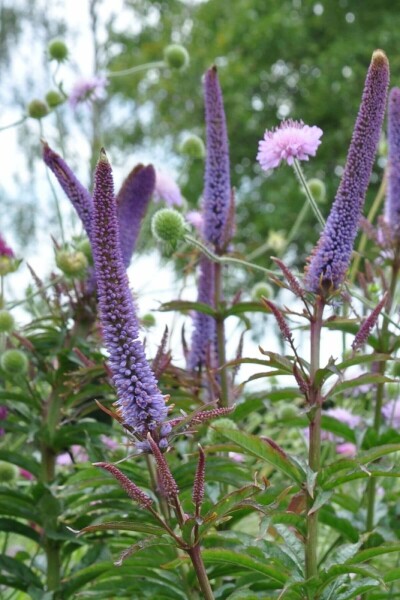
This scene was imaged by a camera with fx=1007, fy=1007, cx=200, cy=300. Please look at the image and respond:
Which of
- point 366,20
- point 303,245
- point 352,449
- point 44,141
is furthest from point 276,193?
point 44,141

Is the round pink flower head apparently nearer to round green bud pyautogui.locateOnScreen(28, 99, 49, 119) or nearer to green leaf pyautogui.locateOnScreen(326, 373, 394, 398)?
green leaf pyautogui.locateOnScreen(326, 373, 394, 398)

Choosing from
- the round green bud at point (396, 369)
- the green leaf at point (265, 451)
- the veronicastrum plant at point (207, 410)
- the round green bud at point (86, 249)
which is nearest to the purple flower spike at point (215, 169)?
the veronicastrum plant at point (207, 410)

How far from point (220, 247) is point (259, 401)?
1.23 feet

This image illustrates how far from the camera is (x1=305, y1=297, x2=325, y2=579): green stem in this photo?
1518 millimetres

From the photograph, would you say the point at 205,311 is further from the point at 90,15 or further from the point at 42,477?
the point at 90,15

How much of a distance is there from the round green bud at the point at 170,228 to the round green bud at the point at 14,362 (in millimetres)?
411

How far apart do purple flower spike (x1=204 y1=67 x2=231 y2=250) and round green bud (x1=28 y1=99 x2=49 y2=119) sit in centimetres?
76

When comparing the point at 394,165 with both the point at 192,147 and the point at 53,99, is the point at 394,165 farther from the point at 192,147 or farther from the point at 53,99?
the point at 53,99

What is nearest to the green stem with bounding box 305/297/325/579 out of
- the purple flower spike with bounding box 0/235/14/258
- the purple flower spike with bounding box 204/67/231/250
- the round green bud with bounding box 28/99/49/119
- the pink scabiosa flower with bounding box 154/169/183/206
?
the purple flower spike with bounding box 204/67/231/250

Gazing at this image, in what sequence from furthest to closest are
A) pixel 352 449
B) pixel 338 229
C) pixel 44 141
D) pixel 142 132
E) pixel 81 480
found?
pixel 142 132 → pixel 352 449 → pixel 44 141 → pixel 81 480 → pixel 338 229

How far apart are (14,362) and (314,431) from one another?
84 cm

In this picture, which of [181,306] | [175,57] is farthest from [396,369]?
[175,57]

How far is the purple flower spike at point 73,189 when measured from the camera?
6.20 ft

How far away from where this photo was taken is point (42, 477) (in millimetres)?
2189
